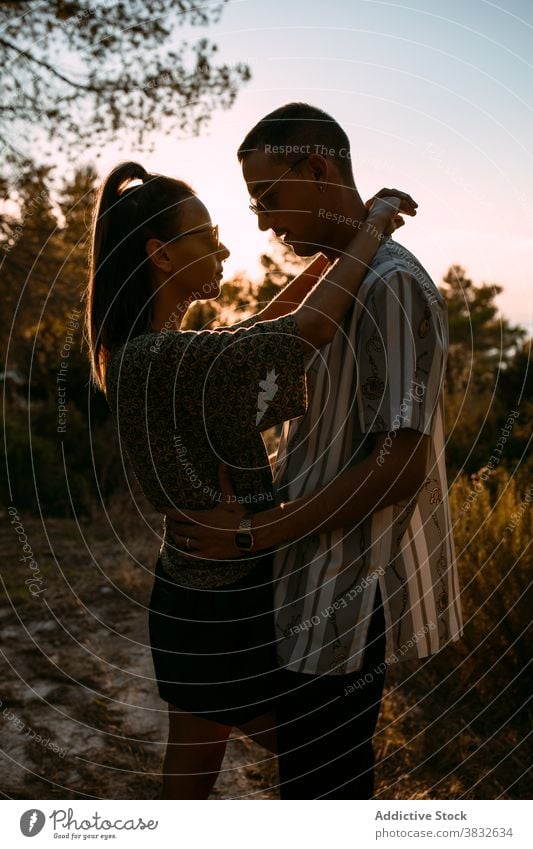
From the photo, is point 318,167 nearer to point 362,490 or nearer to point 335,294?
point 335,294

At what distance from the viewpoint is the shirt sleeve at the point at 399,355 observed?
1.92 m

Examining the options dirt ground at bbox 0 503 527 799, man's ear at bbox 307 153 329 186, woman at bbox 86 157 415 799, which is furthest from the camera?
dirt ground at bbox 0 503 527 799

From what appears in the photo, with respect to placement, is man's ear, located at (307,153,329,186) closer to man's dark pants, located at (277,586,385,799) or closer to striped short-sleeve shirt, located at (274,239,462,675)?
striped short-sleeve shirt, located at (274,239,462,675)

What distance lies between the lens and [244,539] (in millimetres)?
2055

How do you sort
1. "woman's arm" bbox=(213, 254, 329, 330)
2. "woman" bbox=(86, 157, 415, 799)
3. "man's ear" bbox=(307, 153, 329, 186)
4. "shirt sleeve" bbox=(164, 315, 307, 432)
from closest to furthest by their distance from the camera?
"shirt sleeve" bbox=(164, 315, 307, 432) < "woman" bbox=(86, 157, 415, 799) < "man's ear" bbox=(307, 153, 329, 186) < "woman's arm" bbox=(213, 254, 329, 330)

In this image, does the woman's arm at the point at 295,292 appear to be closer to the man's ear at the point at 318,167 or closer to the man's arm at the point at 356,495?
the man's ear at the point at 318,167

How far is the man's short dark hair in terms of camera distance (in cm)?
214

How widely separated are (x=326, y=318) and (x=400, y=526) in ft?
1.80

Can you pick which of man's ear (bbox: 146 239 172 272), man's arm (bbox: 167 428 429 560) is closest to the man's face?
man's ear (bbox: 146 239 172 272)

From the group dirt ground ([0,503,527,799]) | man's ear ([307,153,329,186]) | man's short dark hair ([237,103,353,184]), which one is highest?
man's short dark hair ([237,103,353,184])

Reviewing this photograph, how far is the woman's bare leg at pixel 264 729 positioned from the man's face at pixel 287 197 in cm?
126

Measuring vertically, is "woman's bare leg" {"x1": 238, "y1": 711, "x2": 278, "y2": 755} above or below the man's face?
below
